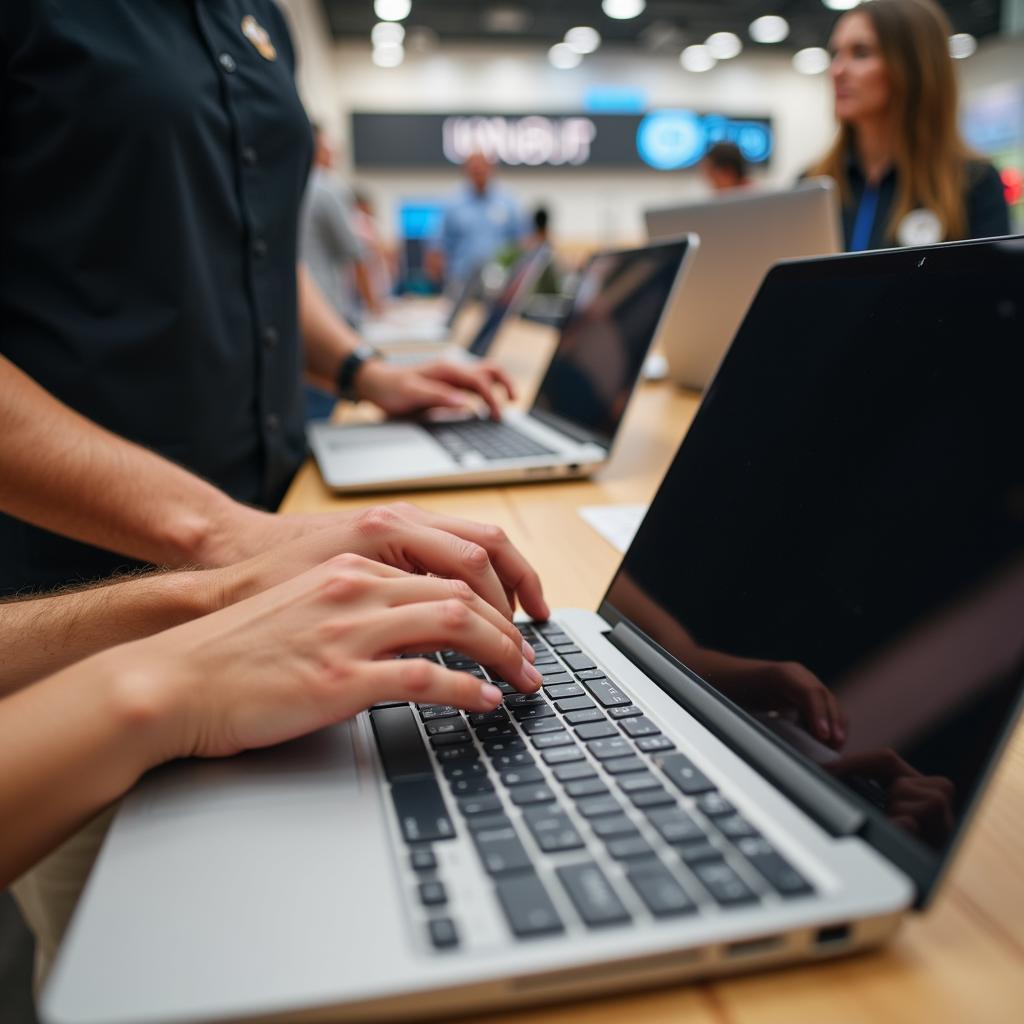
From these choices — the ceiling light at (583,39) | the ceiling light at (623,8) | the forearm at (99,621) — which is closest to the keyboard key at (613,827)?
the forearm at (99,621)

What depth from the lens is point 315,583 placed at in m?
0.47

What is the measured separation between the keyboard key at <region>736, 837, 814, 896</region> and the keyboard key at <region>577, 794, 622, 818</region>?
0.18ft

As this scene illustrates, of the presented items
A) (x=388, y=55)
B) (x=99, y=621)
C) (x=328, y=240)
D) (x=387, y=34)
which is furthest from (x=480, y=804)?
(x=388, y=55)

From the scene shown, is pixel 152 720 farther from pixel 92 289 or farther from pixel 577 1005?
pixel 92 289

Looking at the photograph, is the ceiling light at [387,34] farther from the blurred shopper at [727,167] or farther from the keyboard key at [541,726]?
the keyboard key at [541,726]

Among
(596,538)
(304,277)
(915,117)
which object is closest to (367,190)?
(915,117)

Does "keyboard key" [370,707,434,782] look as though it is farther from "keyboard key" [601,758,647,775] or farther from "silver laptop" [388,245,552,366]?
"silver laptop" [388,245,552,366]

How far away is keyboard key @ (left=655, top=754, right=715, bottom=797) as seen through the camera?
0.39m

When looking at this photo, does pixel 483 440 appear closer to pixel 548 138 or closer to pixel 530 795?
pixel 530 795

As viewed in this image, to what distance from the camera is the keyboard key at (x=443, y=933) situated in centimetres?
30

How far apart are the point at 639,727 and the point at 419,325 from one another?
11.9 feet

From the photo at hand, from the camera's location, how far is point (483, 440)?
1187mm

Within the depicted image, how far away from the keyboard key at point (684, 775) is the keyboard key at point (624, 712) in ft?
0.17

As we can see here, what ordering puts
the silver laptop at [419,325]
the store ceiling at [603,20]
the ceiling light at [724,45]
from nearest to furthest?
the silver laptop at [419,325]
the store ceiling at [603,20]
the ceiling light at [724,45]
